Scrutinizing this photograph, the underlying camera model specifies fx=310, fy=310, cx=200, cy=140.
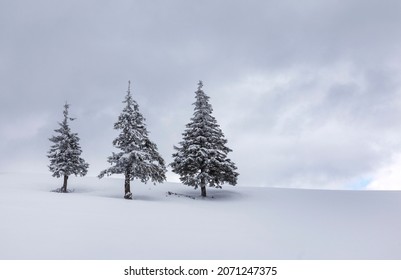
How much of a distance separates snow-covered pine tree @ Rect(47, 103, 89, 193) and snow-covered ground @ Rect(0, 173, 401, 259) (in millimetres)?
9586

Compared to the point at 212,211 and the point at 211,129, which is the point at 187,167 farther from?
the point at 212,211

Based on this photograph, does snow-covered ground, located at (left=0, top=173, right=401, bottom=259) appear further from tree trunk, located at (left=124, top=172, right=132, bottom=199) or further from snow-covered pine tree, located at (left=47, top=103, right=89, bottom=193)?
snow-covered pine tree, located at (left=47, top=103, right=89, bottom=193)

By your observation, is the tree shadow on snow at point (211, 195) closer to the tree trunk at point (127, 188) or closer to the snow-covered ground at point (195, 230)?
the snow-covered ground at point (195, 230)

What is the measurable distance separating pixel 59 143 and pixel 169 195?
41.9ft

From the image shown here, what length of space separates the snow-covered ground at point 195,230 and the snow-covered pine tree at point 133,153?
2.52 metres

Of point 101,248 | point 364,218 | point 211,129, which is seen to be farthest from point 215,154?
point 101,248

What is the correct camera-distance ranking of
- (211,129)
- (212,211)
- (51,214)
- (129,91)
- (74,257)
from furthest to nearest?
(211,129), (129,91), (212,211), (51,214), (74,257)

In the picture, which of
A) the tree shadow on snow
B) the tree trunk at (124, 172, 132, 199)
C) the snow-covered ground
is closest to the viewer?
the snow-covered ground

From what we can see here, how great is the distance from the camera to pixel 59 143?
3188cm

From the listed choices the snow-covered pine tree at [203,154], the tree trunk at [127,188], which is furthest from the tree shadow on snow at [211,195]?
the tree trunk at [127,188]

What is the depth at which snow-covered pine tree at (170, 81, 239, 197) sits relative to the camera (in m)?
29.8

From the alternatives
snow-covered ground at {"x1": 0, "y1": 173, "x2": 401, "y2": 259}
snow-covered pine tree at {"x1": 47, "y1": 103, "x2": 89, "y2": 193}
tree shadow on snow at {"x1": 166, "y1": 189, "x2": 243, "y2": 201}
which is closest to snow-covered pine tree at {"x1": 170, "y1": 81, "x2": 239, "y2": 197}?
tree shadow on snow at {"x1": 166, "y1": 189, "x2": 243, "y2": 201}

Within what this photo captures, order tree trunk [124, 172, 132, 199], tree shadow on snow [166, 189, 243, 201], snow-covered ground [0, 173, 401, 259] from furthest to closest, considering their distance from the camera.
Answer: tree shadow on snow [166, 189, 243, 201] < tree trunk [124, 172, 132, 199] < snow-covered ground [0, 173, 401, 259]

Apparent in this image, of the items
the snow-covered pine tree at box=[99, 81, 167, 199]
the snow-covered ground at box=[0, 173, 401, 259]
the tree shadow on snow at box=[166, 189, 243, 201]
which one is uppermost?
the snow-covered pine tree at box=[99, 81, 167, 199]
